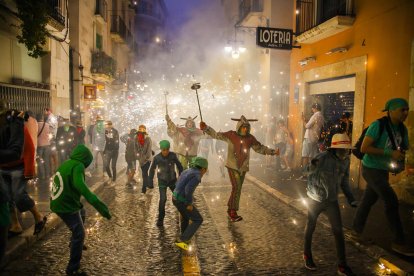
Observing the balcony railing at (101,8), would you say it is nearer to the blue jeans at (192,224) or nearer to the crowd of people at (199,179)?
the crowd of people at (199,179)

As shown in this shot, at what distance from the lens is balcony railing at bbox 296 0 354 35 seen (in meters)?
9.66

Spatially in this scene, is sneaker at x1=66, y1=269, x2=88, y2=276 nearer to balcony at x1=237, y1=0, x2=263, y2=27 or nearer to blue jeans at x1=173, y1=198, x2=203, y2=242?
blue jeans at x1=173, y1=198, x2=203, y2=242

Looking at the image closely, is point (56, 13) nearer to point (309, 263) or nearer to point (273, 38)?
point (273, 38)

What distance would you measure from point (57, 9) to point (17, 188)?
384 inches

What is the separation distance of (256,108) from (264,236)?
47.2 ft

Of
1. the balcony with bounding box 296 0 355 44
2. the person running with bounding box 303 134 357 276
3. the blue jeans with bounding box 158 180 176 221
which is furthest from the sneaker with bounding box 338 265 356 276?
the balcony with bounding box 296 0 355 44

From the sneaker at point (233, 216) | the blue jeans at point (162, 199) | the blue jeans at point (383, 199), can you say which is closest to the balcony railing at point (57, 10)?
the blue jeans at point (162, 199)

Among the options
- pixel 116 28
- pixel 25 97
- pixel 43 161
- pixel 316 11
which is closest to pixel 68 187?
pixel 43 161

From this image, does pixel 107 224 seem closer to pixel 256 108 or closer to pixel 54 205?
pixel 54 205

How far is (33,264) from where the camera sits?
4.37 m

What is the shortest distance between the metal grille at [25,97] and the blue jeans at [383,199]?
895 centimetres

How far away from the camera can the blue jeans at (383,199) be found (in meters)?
4.61

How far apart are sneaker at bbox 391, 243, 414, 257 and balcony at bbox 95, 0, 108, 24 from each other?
58.9ft

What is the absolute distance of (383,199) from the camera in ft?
15.3
